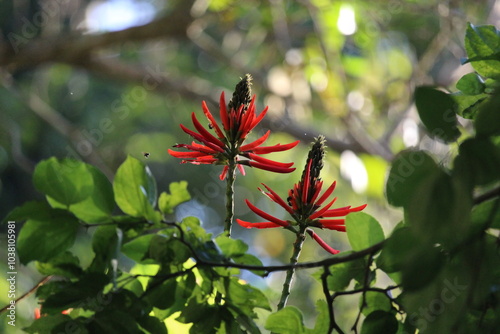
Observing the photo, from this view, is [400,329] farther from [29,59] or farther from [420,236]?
[29,59]

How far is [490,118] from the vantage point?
0.25m

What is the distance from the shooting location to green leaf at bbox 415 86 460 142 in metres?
0.33

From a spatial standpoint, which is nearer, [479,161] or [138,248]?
[479,161]

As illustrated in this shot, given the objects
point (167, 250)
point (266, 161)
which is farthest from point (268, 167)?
point (167, 250)

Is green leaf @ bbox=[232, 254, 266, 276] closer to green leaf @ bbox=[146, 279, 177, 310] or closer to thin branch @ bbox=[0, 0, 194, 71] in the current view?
green leaf @ bbox=[146, 279, 177, 310]

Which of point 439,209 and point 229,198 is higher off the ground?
point 229,198

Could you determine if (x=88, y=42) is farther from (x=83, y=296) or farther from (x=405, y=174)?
(x=405, y=174)

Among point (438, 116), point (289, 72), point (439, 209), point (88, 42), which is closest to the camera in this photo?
point (439, 209)

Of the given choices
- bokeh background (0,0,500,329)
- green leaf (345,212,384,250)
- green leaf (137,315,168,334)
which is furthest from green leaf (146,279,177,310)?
bokeh background (0,0,500,329)

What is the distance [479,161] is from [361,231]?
139 millimetres

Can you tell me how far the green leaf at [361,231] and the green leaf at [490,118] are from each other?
0.13 metres

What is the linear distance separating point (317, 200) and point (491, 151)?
206 millimetres

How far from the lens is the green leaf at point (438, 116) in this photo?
13.1 inches

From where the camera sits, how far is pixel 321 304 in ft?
1.27
